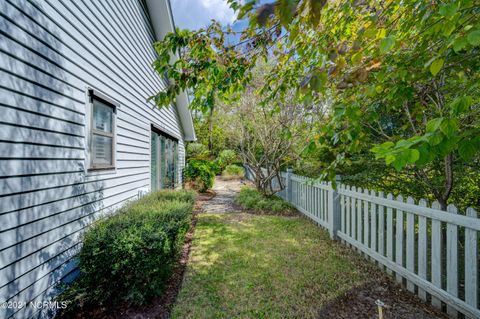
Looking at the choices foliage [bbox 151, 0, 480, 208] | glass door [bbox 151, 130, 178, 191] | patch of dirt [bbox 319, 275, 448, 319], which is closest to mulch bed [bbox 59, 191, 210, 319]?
patch of dirt [bbox 319, 275, 448, 319]

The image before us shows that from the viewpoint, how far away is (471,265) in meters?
2.14

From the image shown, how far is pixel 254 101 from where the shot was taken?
7.50 meters

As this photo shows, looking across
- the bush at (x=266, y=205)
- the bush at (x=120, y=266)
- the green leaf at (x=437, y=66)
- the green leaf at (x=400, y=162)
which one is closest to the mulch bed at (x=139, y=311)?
the bush at (x=120, y=266)

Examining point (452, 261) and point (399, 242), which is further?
point (399, 242)

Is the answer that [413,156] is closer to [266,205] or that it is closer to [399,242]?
[399,242]

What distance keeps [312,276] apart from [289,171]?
15.2 feet

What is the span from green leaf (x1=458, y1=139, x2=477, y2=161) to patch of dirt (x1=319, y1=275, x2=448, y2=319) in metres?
1.83

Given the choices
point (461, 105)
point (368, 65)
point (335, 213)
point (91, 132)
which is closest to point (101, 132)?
point (91, 132)

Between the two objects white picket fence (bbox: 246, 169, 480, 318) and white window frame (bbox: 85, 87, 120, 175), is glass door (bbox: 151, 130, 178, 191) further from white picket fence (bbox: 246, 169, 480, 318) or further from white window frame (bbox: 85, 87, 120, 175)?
white picket fence (bbox: 246, 169, 480, 318)

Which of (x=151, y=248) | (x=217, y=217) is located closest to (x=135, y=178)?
(x=217, y=217)

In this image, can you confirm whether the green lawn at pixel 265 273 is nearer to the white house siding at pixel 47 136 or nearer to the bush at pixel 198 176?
the white house siding at pixel 47 136

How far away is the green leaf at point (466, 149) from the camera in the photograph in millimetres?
1185

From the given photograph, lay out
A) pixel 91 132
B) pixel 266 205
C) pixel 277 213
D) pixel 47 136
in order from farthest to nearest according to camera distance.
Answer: pixel 266 205 → pixel 277 213 → pixel 91 132 → pixel 47 136

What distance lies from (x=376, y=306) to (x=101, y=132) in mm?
4621
